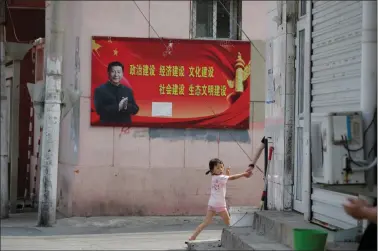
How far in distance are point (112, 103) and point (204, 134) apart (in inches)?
72.4

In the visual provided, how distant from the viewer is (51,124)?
1149 centimetres

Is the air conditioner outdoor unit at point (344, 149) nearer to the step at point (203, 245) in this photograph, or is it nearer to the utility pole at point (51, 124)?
the step at point (203, 245)

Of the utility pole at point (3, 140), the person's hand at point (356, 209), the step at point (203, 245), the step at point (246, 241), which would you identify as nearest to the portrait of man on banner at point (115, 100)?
the utility pole at point (3, 140)

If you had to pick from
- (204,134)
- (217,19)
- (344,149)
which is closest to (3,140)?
(204,134)

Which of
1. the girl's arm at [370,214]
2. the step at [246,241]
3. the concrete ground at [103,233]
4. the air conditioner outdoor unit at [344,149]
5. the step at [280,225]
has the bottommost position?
the concrete ground at [103,233]

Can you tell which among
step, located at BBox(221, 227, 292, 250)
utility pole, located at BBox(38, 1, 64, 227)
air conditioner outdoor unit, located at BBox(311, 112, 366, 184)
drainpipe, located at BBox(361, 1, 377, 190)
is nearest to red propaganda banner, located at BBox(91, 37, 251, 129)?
utility pole, located at BBox(38, 1, 64, 227)

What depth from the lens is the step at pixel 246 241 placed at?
7270 millimetres

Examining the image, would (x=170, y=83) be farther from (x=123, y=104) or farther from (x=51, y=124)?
(x=51, y=124)

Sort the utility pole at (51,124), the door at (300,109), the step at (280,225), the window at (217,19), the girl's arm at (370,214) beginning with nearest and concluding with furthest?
the girl's arm at (370,214) < the step at (280,225) < the door at (300,109) < the utility pole at (51,124) < the window at (217,19)

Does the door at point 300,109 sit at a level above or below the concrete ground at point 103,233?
above

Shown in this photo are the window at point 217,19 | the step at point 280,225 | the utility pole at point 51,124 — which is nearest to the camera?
the step at point 280,225

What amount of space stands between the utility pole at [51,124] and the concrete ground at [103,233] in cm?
37

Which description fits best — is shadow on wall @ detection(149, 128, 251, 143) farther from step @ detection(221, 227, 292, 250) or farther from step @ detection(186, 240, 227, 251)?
step @ detection(221, 227, 292, 250)

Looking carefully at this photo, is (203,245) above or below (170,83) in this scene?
below
